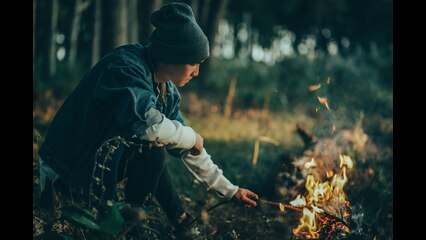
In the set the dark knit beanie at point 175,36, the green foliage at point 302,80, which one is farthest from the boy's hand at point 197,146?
the green foliage at point 302,80

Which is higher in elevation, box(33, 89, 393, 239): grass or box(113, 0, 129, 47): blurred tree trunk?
box(113, 0, 129, 47): blurred tree trunk

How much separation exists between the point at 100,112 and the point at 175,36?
0.66 metres

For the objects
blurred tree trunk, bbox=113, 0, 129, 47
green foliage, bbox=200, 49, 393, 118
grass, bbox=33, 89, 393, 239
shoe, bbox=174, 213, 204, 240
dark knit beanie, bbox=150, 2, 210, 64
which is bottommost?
green foliage, bbox=200, 49, 393, 118

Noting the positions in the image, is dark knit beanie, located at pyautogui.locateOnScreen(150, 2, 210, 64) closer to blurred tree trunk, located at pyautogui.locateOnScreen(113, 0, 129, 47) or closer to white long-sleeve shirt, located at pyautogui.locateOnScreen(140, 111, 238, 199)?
white long-sleeve shirt, located at pyautogui.locateOnScreen(140, 111, 238, 199)

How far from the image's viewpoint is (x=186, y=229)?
3691mm

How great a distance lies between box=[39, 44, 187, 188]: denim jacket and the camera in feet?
9.87

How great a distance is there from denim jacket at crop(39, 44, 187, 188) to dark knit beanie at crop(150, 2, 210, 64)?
0.13 m

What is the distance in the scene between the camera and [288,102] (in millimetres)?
12781

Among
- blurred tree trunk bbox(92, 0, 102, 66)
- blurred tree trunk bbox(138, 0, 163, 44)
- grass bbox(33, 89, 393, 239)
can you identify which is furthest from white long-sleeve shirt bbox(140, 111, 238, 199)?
blurred tree trunk bbox(92, 0, 102, 66)

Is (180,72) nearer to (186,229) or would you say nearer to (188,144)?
(188,144)

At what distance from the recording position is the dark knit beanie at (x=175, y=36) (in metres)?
3.30

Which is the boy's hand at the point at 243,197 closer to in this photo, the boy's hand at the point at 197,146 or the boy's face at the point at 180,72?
the boy's hand at the point at 197,146
